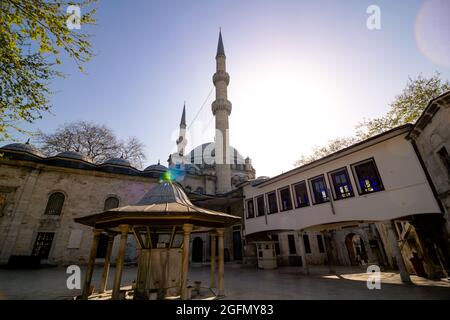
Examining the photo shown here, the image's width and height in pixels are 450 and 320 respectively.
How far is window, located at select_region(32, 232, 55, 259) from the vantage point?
49.3ft

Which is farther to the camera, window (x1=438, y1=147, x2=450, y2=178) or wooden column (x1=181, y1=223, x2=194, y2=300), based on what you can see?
window (x1=438, y1=147, x2=450, y2=178)

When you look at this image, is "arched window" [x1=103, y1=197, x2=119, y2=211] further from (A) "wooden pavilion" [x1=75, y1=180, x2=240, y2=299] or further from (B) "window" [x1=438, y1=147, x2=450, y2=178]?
(B) "window" [x1=438, y1=147, x2=450, y2=178]

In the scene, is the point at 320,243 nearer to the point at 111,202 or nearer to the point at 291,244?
the point at 291,244

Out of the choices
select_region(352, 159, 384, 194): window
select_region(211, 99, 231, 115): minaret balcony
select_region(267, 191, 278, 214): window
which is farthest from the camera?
select_region(211, 99, 231, 115): minaret balcony

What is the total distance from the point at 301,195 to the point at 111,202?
54.0 feet

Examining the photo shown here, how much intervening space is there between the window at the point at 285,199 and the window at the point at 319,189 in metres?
1.89

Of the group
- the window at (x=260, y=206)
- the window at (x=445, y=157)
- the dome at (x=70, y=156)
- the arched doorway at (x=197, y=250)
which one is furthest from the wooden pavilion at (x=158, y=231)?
the arched doorway at (x=197, y=250)

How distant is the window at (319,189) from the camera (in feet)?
38.7

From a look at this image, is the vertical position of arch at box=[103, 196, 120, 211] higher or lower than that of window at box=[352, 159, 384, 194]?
higher

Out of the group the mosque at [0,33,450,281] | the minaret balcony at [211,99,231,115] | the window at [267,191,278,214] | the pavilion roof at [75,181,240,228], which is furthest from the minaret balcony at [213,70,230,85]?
the pavilion roof at [75,181,240,228]

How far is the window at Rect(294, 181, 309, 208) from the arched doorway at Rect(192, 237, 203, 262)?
13.3m

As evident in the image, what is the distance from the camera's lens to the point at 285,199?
1418 cm

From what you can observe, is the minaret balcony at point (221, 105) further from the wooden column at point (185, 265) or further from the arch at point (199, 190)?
the wooden column at point (185, 265)
